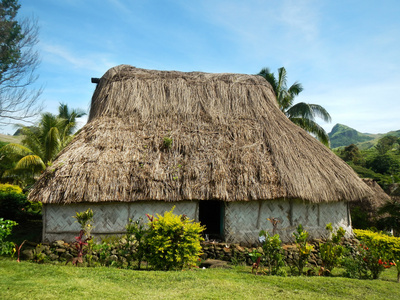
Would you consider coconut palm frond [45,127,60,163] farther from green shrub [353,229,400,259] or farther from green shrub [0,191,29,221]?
green shrub [353,229,400,259]

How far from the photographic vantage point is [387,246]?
749cm

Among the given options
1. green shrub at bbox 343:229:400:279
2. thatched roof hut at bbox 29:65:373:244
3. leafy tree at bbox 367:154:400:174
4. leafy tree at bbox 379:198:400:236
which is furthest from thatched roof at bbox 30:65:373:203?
leafy tree at bbox 367:154:400:174

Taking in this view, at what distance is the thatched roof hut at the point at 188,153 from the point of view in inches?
316

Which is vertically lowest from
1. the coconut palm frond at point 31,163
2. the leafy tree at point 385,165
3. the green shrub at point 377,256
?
the green shrub at point 377,256

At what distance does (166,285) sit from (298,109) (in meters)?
13.3

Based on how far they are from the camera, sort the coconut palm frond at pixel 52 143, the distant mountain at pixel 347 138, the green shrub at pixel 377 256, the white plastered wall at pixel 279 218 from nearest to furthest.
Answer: the green shrub at pixel 377 256, the white plastered wall at pixel 279 218, the coconut palm frond at pixel 52 143, the distant mountain at pixel 347 138

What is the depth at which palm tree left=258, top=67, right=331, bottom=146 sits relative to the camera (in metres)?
16.0

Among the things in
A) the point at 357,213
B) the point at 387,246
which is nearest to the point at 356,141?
the point at 357,213

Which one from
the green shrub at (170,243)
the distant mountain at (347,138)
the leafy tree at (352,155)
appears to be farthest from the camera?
the distant mountain at (347,138)

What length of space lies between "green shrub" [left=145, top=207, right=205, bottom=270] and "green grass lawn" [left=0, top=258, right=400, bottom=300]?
1.10 ft

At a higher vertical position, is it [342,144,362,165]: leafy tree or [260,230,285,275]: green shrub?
[342,144,362,165]: leafy tree

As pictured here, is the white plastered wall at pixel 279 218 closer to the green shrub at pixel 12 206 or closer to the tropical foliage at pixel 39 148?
the green shrub at pixel 12 206

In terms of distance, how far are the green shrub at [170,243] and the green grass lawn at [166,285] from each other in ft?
1.10

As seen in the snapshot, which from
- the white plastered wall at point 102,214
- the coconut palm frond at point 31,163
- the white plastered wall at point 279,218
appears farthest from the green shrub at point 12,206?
the white plastered wall at point 279,218
